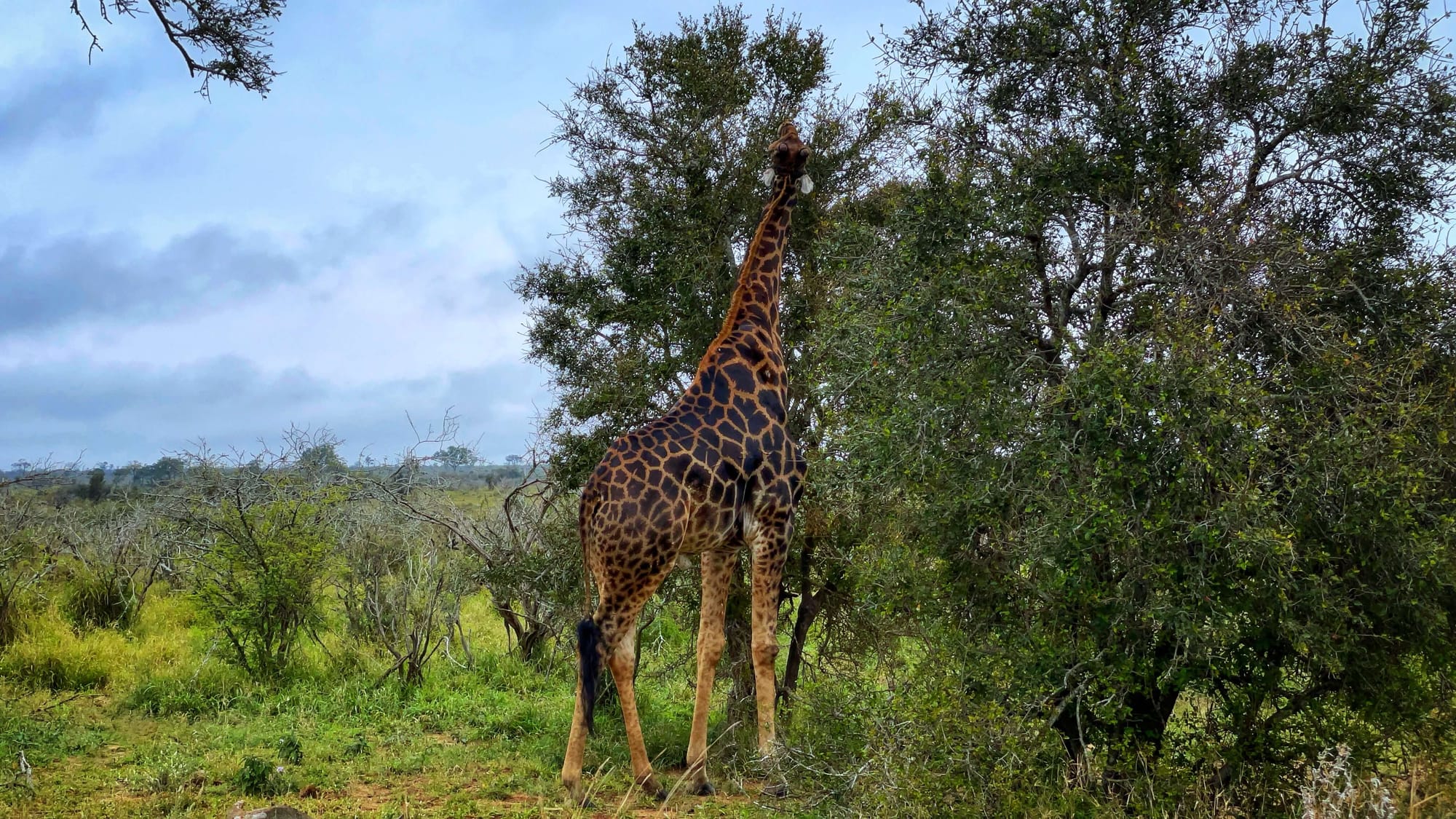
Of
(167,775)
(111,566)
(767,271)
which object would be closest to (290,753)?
(167,775)

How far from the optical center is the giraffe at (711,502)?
8211 mm

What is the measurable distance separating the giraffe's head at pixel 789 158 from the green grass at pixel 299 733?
201 inches

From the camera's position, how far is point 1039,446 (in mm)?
6465

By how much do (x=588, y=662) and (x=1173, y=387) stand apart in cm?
455

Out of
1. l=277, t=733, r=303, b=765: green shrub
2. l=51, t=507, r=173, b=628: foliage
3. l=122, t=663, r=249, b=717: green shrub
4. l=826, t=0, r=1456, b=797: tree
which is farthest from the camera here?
l=51, t=507, r=173, b=628: foliage

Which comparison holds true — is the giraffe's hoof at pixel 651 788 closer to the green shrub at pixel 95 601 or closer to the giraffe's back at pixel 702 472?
the giraffe's back at pixel 702 472

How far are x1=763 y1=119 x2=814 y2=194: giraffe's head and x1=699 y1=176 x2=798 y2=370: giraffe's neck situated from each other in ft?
0.19

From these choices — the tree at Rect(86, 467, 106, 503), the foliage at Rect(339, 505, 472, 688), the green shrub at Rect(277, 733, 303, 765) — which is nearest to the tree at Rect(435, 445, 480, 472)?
the foliage at Rect(339, 505, 472, 688)

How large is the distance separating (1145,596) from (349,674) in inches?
363

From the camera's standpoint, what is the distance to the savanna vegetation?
6008 millimetres

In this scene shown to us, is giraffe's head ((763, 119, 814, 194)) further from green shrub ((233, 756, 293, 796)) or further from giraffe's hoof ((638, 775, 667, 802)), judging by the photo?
green shrub ((233, 756, 293, 796))

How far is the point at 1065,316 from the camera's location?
7.42 meters

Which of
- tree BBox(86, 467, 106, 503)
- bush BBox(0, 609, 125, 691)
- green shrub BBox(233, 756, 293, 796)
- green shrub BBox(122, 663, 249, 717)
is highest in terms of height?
tree BBox(86, 467, 106, 503)

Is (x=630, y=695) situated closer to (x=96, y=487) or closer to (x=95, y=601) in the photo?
(x=95, y=601)
